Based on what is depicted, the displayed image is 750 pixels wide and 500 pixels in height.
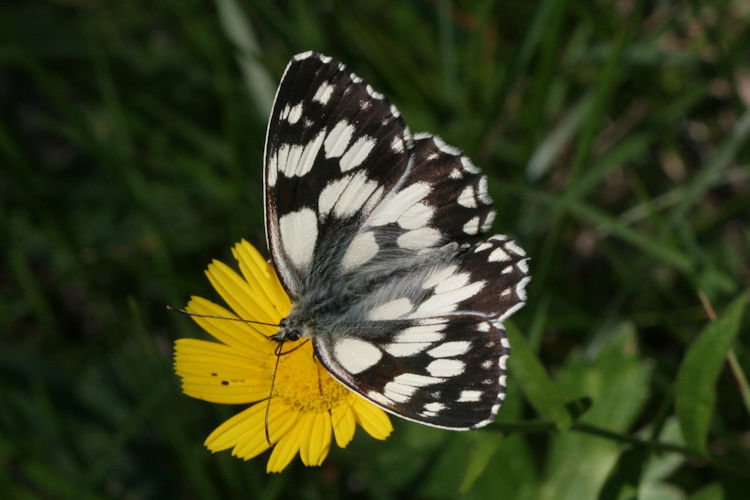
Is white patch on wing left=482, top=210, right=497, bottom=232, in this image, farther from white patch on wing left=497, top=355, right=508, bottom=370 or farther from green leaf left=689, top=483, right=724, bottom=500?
green leaf left=689, top=483, right=724, bottom=500

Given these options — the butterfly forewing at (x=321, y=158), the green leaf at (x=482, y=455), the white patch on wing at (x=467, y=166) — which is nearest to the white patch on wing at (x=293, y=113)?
the butterfly forewing at (x=321, y=158)

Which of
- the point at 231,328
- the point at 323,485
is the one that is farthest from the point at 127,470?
the point at 231,328

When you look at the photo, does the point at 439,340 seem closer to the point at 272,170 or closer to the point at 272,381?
the point at 272,381

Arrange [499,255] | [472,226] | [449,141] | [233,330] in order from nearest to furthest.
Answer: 1. [499,255]
2. [472,226]
3. [233,330]
4. [449,141]

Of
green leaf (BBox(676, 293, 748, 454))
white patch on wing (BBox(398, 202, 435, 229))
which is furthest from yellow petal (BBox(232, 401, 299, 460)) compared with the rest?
green leaf (BBox(676, 293, 748, 454))

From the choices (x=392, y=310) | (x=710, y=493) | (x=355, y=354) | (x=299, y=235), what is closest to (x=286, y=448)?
(x=355, y=354)

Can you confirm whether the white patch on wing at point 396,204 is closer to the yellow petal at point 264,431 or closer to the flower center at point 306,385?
the flower center at point 306,385

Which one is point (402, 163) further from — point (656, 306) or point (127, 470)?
point (127, 470)
